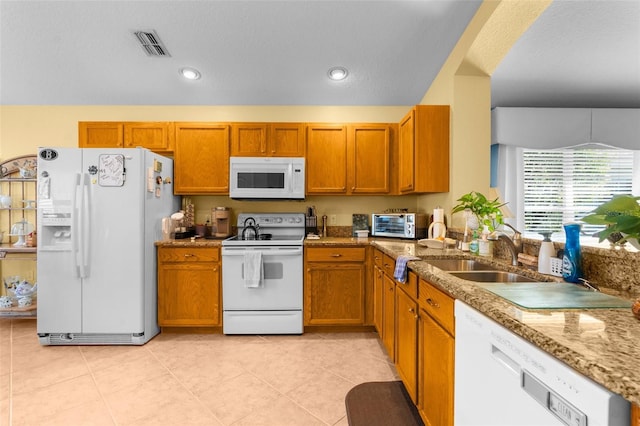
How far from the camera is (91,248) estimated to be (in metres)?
2.61

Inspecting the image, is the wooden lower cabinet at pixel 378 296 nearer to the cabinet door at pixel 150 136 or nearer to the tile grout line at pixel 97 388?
the tile grout line at pixel 97 388

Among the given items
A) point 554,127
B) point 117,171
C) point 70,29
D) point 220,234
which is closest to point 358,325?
point 220,234

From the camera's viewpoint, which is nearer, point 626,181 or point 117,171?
point 117,171

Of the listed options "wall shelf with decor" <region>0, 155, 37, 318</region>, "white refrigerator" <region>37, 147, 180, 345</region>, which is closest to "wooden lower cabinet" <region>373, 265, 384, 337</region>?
"white refrigerator" <region>37, 147, 180, 345</region>

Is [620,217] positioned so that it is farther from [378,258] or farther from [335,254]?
[335,254]

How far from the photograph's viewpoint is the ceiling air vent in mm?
2514

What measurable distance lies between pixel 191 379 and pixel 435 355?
5.64 feet

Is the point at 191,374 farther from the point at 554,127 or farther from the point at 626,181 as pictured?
the point at 626,181

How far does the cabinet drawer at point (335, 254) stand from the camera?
2.86 m

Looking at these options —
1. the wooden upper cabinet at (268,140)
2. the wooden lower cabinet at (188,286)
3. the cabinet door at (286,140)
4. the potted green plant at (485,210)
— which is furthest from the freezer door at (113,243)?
the potted green plant at (485,210)

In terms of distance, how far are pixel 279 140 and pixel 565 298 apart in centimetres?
280

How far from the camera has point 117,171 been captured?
2.61m

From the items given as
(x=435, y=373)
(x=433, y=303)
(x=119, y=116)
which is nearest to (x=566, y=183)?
(x=433, y=303)

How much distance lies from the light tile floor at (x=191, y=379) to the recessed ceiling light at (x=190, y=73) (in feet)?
8.51
